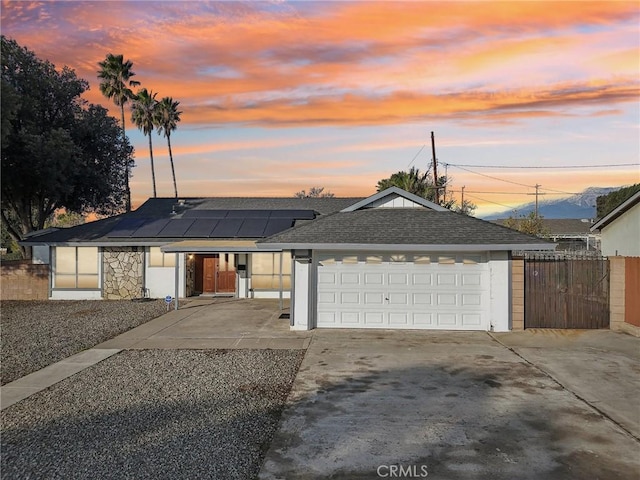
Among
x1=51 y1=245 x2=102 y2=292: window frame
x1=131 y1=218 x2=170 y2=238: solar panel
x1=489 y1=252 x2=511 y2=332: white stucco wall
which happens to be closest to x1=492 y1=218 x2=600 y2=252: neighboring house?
x1=131 y1=218 x2=170 y2=238: solar panel

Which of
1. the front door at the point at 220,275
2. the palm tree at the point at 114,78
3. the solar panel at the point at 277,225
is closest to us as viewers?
the solar panel at the point at 277,225

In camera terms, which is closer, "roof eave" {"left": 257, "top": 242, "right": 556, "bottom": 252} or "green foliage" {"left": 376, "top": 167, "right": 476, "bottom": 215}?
"roof eave" {"left": 257, "top": 242, "right": 556, "bottom": 252}

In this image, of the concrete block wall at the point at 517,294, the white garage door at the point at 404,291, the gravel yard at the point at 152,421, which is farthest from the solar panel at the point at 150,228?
the concrete block wall at the point at 517,294

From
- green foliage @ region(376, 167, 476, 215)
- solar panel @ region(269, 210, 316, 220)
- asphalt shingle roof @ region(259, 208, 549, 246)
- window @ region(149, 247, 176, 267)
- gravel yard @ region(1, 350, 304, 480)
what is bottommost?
gravel yard @ region(1, 350, 304, 480)

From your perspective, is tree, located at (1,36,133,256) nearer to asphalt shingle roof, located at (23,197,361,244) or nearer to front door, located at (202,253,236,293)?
asphalt shingle roof, located at (23,197,361,244)

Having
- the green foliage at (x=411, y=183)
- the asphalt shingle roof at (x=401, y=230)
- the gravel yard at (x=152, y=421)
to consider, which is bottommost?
the gravel yard at (x=152, y=421)

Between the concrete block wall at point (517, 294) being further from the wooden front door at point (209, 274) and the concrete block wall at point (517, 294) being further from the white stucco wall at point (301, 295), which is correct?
the wooden front door at point (209, 274)

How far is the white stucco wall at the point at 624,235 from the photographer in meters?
22.3

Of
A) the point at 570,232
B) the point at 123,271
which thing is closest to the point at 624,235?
the point at 123,271

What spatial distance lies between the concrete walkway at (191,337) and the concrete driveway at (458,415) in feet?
6.92

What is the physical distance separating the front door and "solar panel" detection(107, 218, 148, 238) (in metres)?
3.75

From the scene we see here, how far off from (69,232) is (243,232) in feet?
28.9

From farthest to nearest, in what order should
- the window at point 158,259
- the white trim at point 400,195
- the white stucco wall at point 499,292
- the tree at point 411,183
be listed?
the tree at point 411,183
the window at point 158,259
the white trim at point 400,195
the white stucco wall at point 499,292

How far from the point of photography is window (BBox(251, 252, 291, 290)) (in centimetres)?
2189
